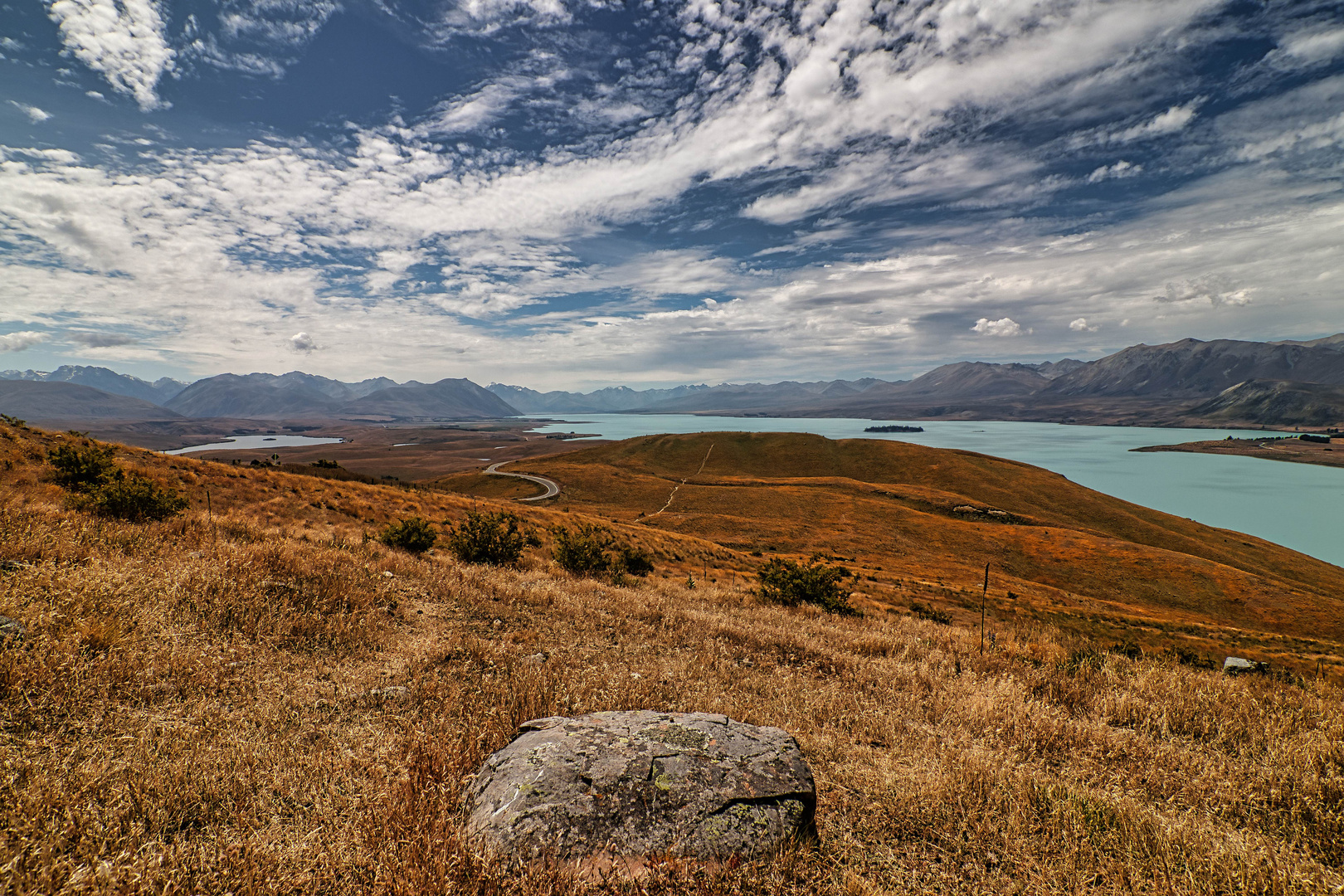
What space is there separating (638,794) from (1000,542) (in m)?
72.6

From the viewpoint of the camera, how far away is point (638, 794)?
12.4 feet

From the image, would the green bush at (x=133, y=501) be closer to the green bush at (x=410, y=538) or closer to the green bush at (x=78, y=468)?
the green bush at (x=78, y=468)

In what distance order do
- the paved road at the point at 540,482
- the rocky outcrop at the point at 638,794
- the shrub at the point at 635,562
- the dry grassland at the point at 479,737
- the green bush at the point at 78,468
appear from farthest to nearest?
the paved road at the point at 540,482 < the shrub at the point at 635,562 < the green bush at the point at 78,468 < the rocky outcrop at the point at 638,794 < the dry grassland at the point at 479,737

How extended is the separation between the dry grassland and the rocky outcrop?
0.72 feet

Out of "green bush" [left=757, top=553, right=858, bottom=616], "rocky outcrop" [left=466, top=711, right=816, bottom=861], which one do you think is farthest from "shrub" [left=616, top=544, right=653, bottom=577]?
"rocky outcrop" [left=466, top=711, right=816, bottom=861]

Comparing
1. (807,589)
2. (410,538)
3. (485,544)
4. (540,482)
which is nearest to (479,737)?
(485,544)

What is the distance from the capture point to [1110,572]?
53688mm

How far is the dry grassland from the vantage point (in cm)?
307

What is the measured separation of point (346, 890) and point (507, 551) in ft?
42.7

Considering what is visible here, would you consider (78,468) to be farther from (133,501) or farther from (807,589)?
(807,589)

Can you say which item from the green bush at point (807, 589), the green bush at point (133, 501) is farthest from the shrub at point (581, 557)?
the green bush at point (133, 501)

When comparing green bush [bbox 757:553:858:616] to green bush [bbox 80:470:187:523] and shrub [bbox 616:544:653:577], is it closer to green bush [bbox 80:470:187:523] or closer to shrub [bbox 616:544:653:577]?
shrub [bbox 616:544:653:577]

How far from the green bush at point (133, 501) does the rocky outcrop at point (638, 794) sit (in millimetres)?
12198

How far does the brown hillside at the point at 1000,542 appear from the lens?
35.8m
